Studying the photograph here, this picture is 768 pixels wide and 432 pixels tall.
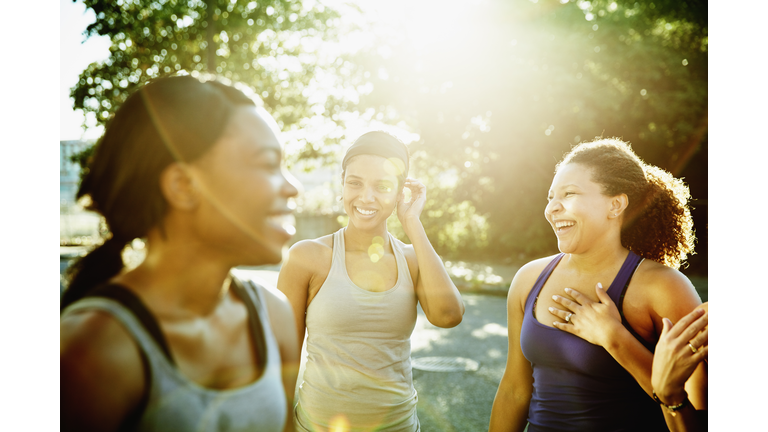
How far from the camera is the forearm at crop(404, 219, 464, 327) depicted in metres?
2.12

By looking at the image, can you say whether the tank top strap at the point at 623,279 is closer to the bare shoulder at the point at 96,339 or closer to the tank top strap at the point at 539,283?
the tank top strap at the point at 539,283

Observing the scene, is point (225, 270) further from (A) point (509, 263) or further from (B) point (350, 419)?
(A) point (509, 263)

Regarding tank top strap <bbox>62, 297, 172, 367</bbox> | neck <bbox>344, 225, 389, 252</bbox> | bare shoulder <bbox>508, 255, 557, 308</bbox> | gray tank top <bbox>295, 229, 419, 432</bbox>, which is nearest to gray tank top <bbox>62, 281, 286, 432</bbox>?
tank top strap <bbox>62, 297, 172, 367</bbox>

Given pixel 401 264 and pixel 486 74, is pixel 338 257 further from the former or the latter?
pixel 486 74

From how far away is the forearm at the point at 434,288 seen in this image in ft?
6.95

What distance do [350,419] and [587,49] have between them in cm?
1154

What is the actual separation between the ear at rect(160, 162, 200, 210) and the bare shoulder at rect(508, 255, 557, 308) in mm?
1608

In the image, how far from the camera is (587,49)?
37.7 ft

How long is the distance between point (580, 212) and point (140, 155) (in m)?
1.64

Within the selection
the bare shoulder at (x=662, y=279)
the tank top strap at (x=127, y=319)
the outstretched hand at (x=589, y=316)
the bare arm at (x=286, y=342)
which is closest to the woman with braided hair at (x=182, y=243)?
the tank top strap at (x=127, y=319)

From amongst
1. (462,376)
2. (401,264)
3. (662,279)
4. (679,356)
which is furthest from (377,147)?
(462,376)

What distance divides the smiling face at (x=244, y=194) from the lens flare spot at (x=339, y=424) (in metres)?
1.17

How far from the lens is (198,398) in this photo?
100 centimetres
